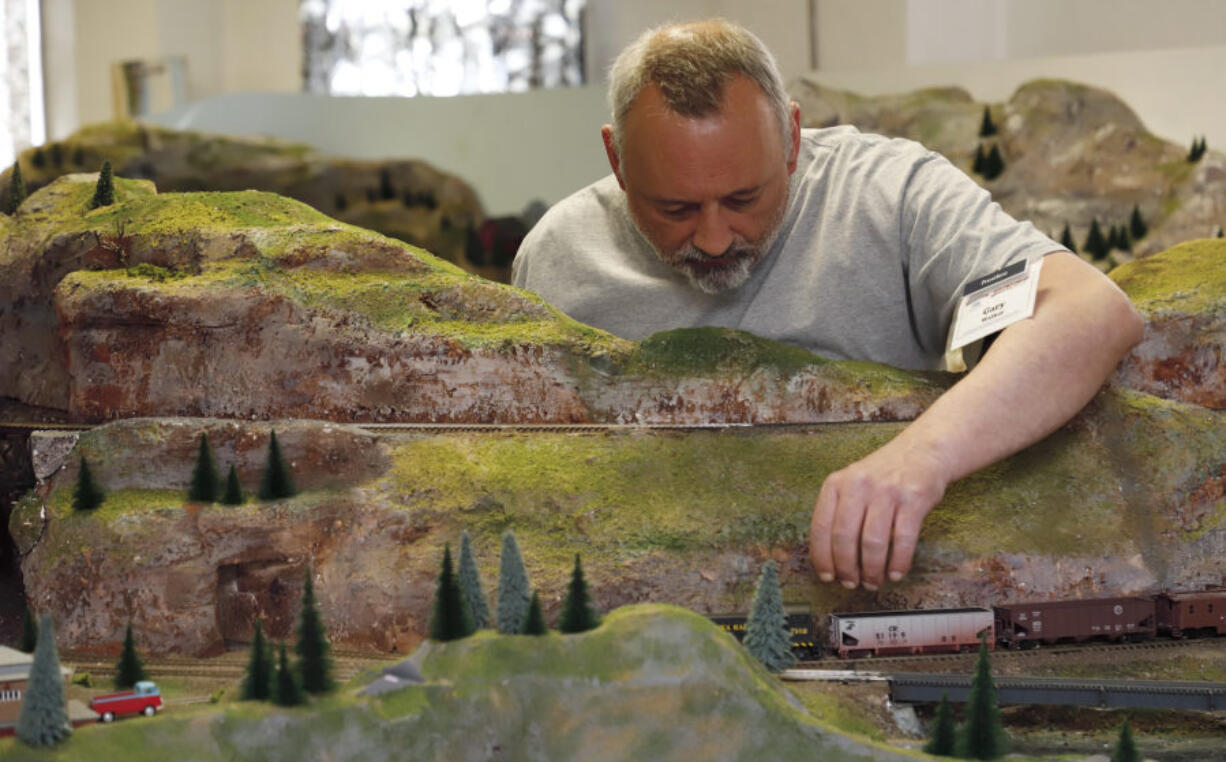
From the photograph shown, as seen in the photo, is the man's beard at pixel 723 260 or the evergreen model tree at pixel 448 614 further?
the man's beard at pixel 723 260

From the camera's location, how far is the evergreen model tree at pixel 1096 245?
19.5 m

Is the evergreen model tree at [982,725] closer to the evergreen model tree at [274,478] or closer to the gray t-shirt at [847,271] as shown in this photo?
the gray t-shirt at [847,271]

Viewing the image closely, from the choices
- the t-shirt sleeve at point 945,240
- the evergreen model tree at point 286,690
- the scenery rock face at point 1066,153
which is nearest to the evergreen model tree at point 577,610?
the evergreen model tree at point 286,690

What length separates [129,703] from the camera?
4840mm

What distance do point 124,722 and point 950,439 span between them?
399 centimetres

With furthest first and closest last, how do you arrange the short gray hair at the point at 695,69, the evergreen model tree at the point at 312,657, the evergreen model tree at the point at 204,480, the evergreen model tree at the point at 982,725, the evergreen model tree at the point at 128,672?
the short gray hair at the point at 695,69 → the evergreen model tree at the point at 204,480 → the evergreen model tree at the point at 128,672 → the evergreen model tree at the point at 982,725 → the evergreen model tree at the point at 312,657

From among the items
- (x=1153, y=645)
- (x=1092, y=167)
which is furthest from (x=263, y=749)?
(x=1092, y=167)

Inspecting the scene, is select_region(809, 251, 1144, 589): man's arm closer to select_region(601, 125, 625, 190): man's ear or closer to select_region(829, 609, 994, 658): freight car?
select_region(829, 609, 994, 658): freight car

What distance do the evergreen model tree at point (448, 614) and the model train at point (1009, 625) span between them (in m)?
1.91

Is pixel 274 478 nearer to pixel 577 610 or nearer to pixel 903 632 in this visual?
pixel 577 610

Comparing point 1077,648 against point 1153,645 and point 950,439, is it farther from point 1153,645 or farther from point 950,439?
point 950,439

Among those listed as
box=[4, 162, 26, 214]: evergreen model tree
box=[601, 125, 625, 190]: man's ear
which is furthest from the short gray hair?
box=[4, 162, 26, 214]: evergreen model tree

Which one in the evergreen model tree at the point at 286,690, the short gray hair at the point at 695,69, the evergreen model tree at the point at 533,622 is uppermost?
the short gray hair at the point at 695,69

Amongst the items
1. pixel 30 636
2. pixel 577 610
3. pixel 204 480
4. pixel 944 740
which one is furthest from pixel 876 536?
pixel 30 636
